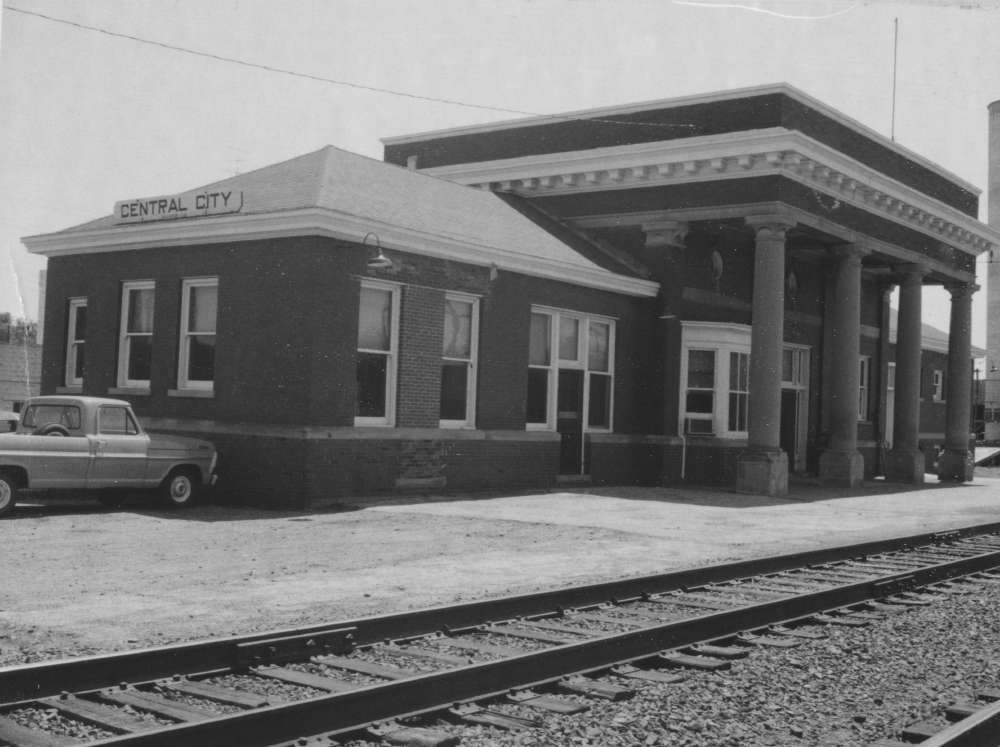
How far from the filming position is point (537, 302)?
21.1 metres

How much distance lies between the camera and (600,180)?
25531mm

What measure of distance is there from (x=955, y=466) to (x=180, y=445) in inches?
930

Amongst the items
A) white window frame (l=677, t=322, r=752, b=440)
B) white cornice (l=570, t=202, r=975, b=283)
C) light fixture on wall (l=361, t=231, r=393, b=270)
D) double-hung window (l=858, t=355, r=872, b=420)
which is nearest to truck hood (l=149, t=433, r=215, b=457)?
light fixture on wall (l=361, t=231, r=393, b=270)

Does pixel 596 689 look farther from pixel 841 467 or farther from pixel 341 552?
pixel 841 467

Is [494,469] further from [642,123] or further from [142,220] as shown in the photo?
[642,123]

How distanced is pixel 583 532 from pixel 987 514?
9.63 metres

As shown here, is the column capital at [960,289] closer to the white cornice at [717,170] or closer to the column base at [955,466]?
the white cornice at [717,170]

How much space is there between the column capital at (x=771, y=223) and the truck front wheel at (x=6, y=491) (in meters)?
15.0

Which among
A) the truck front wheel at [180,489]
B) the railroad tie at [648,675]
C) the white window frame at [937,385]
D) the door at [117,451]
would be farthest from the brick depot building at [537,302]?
the railroad tie at [648,675]

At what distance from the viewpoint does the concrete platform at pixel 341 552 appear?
8453 millimetres

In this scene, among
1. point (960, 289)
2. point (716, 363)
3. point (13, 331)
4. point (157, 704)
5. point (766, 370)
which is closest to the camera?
point (157, 704)

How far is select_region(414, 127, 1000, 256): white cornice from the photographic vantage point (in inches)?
909

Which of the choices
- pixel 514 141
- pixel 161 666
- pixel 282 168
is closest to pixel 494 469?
pixel 282 168

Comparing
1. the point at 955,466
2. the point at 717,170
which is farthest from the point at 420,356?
the point at 955,466
